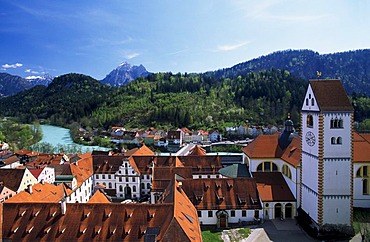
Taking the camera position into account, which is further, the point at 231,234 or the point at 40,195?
the point at 40,195

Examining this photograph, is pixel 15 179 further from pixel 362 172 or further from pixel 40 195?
pixel 362 172

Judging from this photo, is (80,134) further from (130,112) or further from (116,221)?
A: (116,221)

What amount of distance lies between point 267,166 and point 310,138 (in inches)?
415

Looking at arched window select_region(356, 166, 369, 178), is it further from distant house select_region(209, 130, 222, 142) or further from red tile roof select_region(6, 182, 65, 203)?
Answer: distant house select_region(209, 130, 222, 142)

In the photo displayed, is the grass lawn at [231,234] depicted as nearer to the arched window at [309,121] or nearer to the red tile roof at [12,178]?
the arched window at [309,121]

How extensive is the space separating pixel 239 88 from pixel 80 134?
301 ft

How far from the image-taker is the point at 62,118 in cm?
18275

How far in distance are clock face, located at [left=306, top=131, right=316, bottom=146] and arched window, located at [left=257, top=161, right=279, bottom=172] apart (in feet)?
30.7

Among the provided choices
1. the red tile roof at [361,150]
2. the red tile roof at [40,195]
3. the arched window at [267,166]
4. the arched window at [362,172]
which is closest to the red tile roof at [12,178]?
the red tile roof at [40,195]

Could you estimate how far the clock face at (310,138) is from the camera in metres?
31.5

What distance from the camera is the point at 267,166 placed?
41500 millimetres

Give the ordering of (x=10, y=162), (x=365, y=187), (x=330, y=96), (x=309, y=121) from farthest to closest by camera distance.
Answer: (x=10, y=162) < (x=365, y=187) < (x=309, y=121) < (x=330, y=96)

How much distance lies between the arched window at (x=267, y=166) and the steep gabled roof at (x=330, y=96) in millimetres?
13414

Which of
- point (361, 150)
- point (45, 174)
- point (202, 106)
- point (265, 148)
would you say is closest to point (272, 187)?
point (265, 148)
